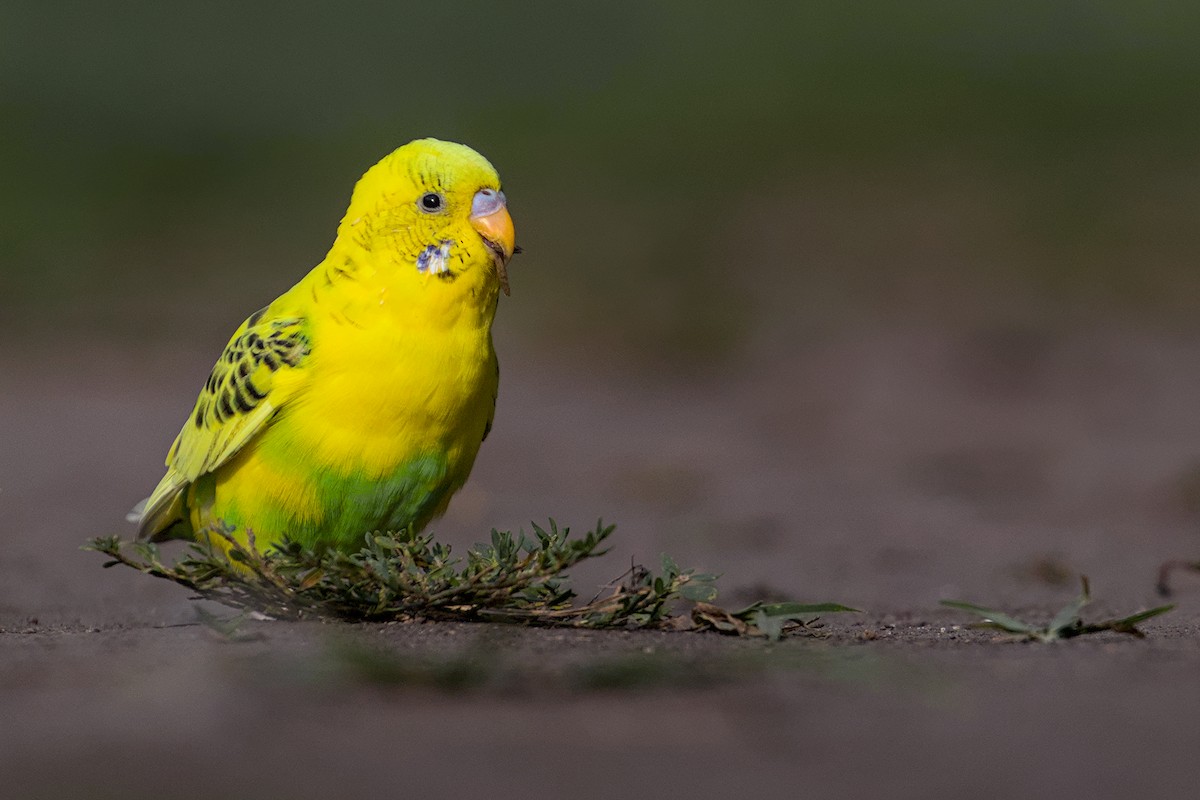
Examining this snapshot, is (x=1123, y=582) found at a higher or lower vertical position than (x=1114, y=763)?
higher

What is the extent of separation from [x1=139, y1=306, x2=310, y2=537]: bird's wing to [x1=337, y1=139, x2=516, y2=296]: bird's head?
0.37 meters

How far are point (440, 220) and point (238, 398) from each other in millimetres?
774

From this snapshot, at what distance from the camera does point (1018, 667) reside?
3152 millimetres

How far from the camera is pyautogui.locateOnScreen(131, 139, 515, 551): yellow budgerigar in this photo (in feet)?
13.1

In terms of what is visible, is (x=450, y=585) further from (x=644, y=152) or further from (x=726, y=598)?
(x=644, y=152)

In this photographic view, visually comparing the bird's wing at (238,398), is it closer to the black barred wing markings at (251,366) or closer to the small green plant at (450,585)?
the black barred wing markings at (251,366)

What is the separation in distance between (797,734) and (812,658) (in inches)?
25.4

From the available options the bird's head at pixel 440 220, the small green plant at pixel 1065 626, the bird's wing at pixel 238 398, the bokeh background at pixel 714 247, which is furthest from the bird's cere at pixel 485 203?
the bokeh background at pixel 714 247

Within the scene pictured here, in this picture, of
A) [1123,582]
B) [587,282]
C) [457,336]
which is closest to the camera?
[457,336]

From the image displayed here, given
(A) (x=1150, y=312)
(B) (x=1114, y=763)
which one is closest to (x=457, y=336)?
(B) (x=1114, y=763)

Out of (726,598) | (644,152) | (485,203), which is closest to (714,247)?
(644,152)

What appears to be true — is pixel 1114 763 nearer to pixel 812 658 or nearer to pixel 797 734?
pixel 797 734

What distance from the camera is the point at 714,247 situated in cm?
1229

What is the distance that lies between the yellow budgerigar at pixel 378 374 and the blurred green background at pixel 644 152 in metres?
6.78
